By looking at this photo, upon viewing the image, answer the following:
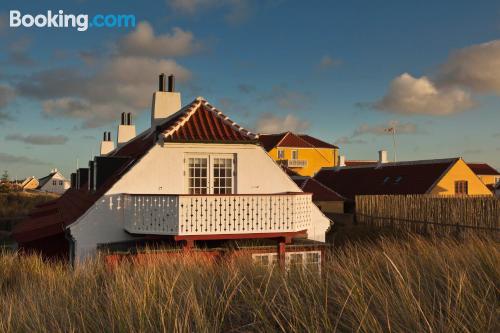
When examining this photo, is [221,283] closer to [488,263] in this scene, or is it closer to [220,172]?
[488,263]

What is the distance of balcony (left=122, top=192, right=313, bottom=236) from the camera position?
1459cm

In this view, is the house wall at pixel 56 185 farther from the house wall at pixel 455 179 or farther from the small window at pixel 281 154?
the house wall at pixel 455 179

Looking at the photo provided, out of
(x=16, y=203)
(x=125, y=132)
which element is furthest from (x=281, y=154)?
(x=125, y=132)

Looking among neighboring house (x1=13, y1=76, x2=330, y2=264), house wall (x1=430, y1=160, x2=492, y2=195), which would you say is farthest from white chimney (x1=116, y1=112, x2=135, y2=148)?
house wall (x1=430, y1=160, x2=492, y2=195)

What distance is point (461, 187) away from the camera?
40594 mm

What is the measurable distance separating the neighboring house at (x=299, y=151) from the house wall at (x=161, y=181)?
46.9 meters

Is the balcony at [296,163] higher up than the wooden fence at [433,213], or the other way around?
the balcony at [296,163]

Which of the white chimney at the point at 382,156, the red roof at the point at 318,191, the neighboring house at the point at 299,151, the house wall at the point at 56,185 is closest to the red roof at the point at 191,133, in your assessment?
the red roof at the point at 318,191

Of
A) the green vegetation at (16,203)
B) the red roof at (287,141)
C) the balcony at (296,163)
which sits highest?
the red roof at (287,141)

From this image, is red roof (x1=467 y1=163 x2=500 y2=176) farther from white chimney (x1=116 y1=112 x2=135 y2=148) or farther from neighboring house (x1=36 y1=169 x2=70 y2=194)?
neighboring house (x1=36 y1=169 x2=70 y2=194)

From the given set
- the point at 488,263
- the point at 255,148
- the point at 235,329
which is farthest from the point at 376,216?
the point at 235,329

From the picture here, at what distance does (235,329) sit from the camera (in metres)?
5.00

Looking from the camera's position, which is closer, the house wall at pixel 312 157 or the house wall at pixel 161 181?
the house wall at pixel 161 181

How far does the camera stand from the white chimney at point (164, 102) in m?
22.3
